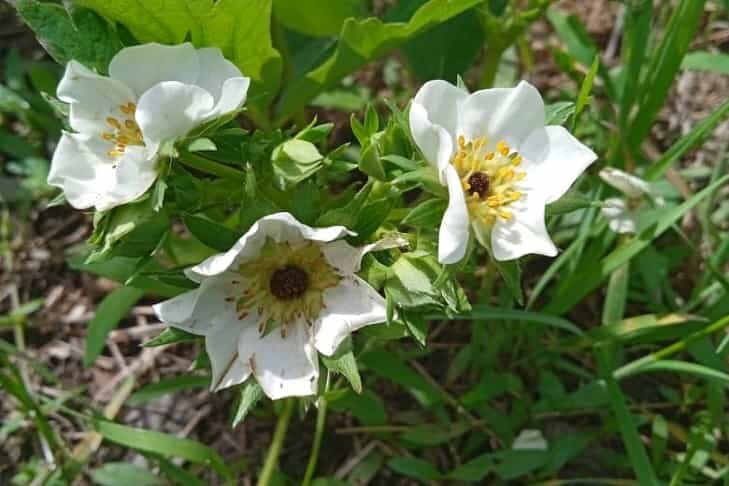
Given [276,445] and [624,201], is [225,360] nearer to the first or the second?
[276,445]

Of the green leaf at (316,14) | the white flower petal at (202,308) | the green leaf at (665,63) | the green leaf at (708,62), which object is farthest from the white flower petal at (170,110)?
the green leaf at (708,62)

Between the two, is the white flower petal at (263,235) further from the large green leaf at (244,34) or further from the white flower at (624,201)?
the white flower at (624,201)

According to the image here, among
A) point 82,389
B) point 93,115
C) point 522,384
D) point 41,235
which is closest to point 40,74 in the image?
point 41,235

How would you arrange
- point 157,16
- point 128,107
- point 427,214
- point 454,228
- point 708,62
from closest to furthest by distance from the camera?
1. point 454,228
2. point 427,214
3. point 128,107
4. point 157,16
5. point 708,62

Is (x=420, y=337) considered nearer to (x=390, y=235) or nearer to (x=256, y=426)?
(x=390, y=235)

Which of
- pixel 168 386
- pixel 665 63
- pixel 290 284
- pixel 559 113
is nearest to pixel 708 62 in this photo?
pixel 665 63

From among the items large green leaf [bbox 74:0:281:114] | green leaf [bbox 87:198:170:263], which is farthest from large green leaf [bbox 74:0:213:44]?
green leaf [bbox 87:198:170:263]

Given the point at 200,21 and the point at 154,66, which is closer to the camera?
the point at 154,66
